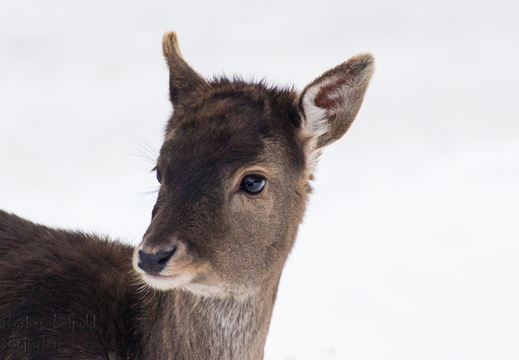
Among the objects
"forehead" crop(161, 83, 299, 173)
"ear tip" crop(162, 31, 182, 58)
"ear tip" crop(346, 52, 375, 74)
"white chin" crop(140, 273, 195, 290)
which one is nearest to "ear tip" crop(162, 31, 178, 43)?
"ear tip" crop(162, 31, 182, 58)

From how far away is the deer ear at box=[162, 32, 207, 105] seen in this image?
17.3 feet

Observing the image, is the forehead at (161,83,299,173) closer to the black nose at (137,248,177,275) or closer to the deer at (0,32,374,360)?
the deer at (0,32,374,360)

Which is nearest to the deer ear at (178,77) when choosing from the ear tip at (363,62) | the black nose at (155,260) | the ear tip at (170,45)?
the ear tip at (170,45)

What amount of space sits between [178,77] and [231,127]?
0.78 meters

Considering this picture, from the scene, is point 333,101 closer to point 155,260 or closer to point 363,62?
point 363,62

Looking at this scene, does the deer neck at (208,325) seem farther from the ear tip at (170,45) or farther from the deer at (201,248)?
the ear tip at (170,45)

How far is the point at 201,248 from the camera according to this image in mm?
4496

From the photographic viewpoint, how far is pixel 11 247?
546 cm

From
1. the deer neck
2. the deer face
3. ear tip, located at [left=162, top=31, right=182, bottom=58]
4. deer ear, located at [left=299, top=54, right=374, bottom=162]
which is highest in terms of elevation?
ear tip, located at [left=162, top=31, right=182, bottom=58]

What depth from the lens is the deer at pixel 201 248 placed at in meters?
4.56

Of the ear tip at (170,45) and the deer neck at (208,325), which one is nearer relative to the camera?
the deer neck at (208,325)

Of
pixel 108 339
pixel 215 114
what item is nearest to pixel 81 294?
pixel 108 339

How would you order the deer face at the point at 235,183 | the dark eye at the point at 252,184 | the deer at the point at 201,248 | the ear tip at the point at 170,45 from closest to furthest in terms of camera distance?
1. the deer face at the point at 235,183
2. the deer at the point at 201,248
3. the dark eye at the point at 252,184
4. the ear tip at the point at 170,45

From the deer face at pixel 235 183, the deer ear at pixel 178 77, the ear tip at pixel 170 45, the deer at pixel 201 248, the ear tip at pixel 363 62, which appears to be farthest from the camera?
the ear tip at pixel 170 45
